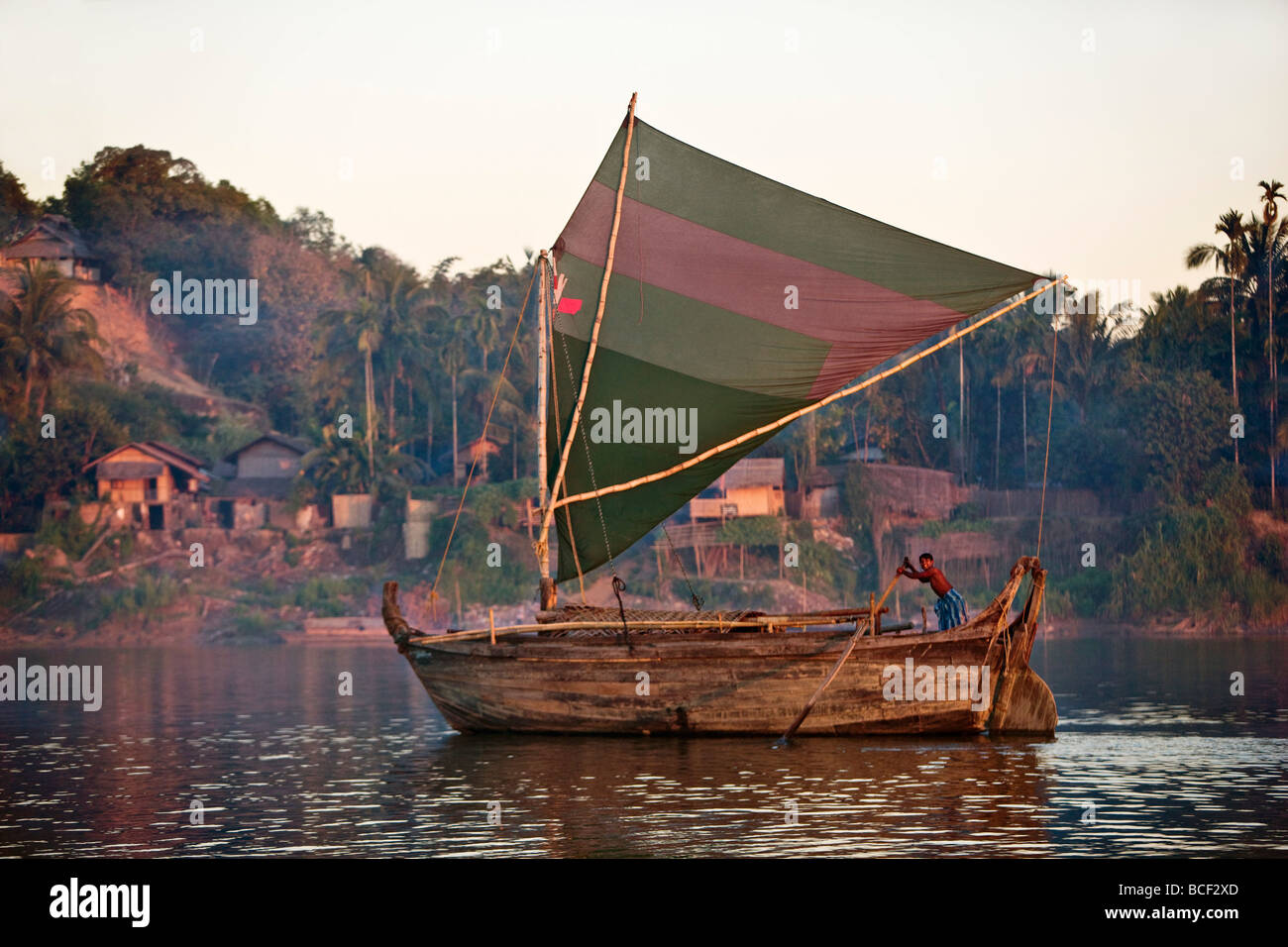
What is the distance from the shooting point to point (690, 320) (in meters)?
23.4

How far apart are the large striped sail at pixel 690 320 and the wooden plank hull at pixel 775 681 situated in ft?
6.25

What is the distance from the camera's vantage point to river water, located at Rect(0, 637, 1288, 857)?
1464 centimetres

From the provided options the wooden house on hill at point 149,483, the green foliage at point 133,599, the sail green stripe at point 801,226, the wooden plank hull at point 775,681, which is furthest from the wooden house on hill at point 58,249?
the wooden plank hull at point 775,681

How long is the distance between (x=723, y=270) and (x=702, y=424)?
93.4 inches

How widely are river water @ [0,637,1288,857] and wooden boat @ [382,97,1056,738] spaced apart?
0.63m

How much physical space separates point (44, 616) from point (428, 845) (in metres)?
52.4

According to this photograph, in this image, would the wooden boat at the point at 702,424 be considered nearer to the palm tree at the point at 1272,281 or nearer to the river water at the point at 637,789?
the river water at the point at 637,789

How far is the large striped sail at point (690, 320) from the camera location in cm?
2244

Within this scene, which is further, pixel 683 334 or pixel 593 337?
pixel 683 334

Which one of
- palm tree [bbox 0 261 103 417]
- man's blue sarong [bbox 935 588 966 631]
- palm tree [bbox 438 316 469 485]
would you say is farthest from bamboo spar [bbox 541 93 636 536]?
palm tree [bbox 0 261 103 417]

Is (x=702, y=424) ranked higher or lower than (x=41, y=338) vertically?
lower

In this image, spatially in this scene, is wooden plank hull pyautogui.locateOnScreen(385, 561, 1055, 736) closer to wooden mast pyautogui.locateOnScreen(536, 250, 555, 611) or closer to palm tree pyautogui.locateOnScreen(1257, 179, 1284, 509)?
wooden mast pyautogui.locateOnScreen(536, 250, 555, 611)

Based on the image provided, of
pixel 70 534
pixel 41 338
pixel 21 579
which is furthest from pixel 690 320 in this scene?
pixel 41 338

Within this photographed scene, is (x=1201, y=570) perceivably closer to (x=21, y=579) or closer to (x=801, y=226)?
(x=801, y=226)
